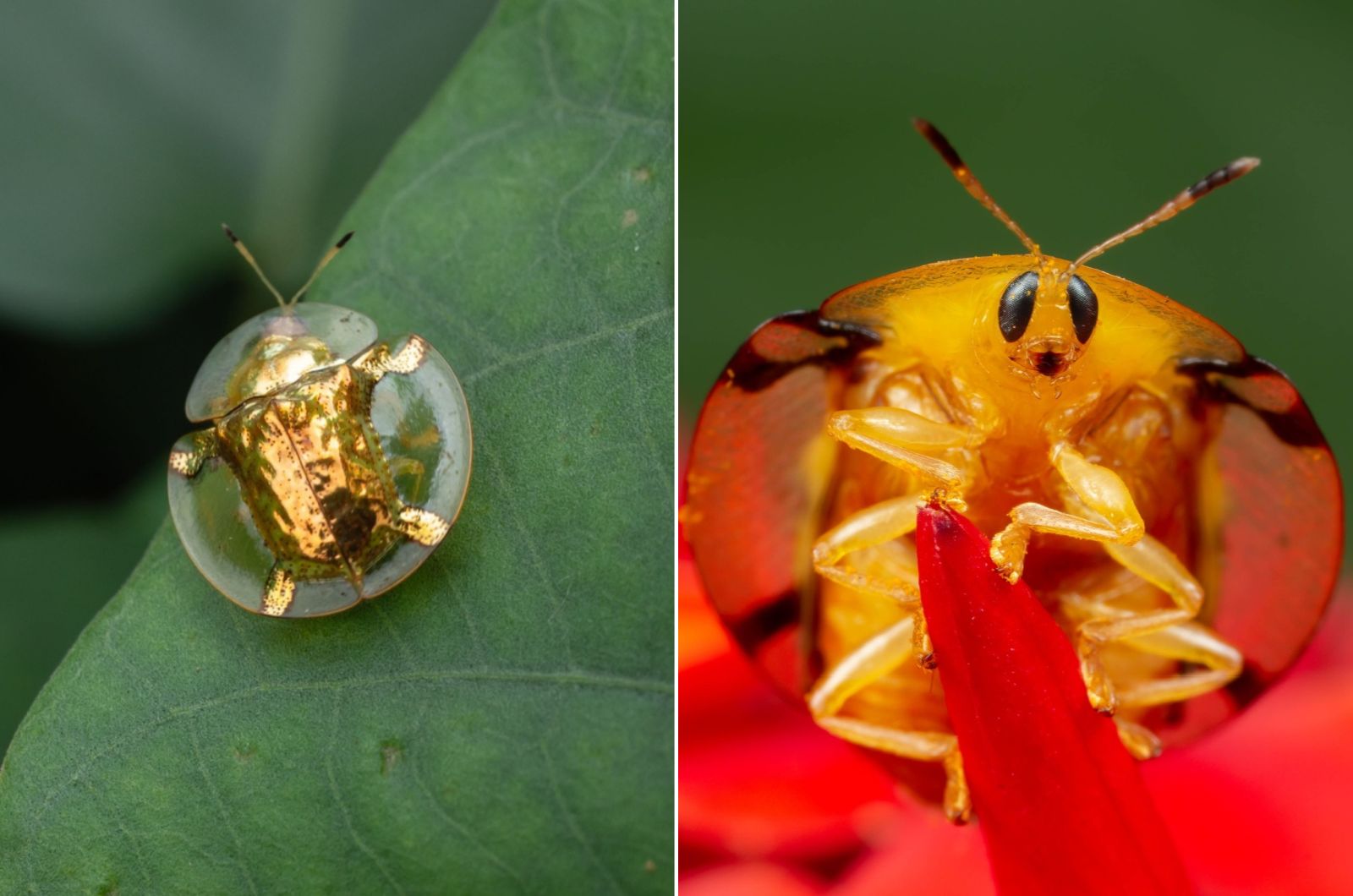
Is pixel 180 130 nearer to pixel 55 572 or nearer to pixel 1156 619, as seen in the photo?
pixel 55 572

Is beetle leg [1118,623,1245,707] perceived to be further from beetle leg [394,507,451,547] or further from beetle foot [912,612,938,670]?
beetle leg [394,507,451,547]

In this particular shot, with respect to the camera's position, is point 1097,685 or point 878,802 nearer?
point 1097,685

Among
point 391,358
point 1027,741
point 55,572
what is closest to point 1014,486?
point 1027,741

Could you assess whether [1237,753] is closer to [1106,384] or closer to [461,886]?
[1106,384]

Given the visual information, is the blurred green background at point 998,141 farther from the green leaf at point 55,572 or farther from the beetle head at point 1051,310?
the green leaf at point 55,572

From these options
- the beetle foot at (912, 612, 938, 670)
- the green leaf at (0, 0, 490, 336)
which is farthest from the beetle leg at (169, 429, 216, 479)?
the beetle foot at (912, 612, 938, 670)

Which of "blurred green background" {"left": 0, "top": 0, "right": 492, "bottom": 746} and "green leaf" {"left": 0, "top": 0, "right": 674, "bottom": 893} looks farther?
"blurred green background" {"left": 0, "top": 0, "right": 492, "bottom": 746}

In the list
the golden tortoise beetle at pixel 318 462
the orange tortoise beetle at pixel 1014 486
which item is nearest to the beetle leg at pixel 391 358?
the golden tortoise beetle at pixel 318 462
